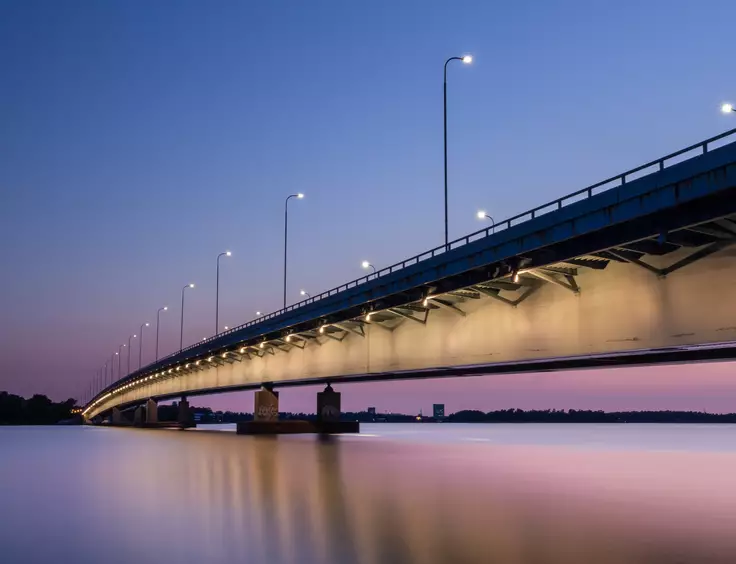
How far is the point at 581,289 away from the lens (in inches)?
1334

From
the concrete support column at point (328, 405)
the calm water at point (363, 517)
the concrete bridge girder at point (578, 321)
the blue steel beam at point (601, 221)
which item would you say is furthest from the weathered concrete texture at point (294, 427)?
the calm water at point (363, 517)

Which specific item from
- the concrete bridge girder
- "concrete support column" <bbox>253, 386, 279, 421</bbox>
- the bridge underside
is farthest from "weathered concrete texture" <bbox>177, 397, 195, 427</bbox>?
the concrete bridge girder

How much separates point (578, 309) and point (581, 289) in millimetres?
801

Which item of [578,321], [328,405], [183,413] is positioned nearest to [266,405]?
[328,405]

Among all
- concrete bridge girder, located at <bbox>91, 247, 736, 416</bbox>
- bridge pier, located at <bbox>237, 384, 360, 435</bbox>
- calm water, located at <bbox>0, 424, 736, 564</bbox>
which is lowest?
calm water, located at <bbox>0, 424, 736, 564</bbox>

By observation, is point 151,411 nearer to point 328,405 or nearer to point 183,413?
point 183,413

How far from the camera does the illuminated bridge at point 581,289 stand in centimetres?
2631

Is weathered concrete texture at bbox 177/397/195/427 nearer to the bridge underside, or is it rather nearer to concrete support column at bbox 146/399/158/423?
concrete support column at bbox 146/399/158/423

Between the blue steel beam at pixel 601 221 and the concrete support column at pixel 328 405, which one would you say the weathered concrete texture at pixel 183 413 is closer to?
the concrete support column at pixel 328 405

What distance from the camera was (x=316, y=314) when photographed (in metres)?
58.2

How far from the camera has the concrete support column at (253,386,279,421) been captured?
91.4 m

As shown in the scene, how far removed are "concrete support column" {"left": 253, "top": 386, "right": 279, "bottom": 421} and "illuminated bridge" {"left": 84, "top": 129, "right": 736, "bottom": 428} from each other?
34.5 meters

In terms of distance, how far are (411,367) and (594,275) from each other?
1827cm

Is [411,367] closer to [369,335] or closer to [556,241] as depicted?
[369,335]
